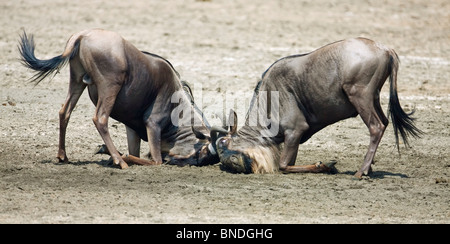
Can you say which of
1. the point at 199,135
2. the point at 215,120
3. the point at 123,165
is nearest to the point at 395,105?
the point at 199,135

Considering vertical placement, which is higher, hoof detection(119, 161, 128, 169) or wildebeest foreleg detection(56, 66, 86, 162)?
wildebeest foreleg detection(56, 66, 86, 162)

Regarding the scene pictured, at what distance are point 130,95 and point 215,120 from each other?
2.83 metres

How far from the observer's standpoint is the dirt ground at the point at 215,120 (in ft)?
25.7

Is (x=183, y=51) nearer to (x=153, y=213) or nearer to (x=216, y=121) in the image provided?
(x=216, y=121)

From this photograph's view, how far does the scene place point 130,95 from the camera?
31.1 ft

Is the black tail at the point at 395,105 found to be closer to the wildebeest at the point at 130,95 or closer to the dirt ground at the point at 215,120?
the dirt ground at the point at 215,120

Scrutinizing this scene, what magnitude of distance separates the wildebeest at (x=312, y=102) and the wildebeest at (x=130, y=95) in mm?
557

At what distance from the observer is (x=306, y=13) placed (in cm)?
1923

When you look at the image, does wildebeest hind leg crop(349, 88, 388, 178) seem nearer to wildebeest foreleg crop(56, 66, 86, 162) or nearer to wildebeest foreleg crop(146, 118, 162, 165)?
wildebeest foreleg crop(146, 118, 162, 165)

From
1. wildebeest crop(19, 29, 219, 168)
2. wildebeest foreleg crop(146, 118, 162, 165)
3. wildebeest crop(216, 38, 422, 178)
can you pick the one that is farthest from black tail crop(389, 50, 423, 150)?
wildebeest foreleg crop(146, 118, 162, 165)

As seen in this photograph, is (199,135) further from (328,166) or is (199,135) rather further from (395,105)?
(395,105)

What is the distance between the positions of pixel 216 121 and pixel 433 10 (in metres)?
10.3

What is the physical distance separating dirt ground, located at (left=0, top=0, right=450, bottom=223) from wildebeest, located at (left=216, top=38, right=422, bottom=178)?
28cm

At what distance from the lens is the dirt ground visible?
25.7 ft
